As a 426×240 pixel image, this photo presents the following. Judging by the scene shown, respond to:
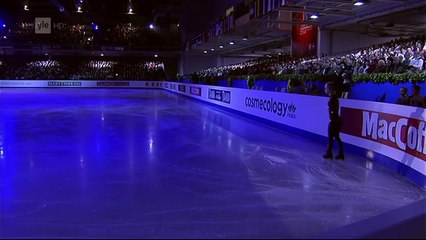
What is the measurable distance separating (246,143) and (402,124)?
366cm

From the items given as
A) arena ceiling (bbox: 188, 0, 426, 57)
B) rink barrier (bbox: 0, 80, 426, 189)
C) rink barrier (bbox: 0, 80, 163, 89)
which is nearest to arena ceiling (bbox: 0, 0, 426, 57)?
arena ceiling (bbox: 188, 0, 426, 57)

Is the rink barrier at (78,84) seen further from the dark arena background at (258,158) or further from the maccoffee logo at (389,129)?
the maccoffee logo at (389,129)

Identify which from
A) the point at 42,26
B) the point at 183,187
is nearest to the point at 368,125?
the point at 183,187

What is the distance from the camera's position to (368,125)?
7.00 metres

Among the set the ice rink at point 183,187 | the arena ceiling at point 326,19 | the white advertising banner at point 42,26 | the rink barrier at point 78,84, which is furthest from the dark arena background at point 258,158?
the rink barrier at point 78,84

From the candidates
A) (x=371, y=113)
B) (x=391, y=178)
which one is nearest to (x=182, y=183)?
(x=391, y=178)

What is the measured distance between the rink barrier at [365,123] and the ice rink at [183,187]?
0.21 meters

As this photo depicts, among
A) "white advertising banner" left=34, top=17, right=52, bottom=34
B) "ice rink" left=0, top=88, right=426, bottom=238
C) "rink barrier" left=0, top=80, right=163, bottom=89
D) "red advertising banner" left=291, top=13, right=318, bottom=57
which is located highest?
"white advertising banner" left=34, top=17, right=52, bottom=34

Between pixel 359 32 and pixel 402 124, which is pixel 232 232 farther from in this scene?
pixel 359 32

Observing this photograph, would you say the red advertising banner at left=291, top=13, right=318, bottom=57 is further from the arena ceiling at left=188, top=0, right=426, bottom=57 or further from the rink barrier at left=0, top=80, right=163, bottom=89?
the rink barrier at left=0, top=80, right=163, bottom=89

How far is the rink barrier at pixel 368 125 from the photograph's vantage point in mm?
5492

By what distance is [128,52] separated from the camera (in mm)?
42688

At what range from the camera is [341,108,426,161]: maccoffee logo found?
17.6ft

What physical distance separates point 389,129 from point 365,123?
84 cm
